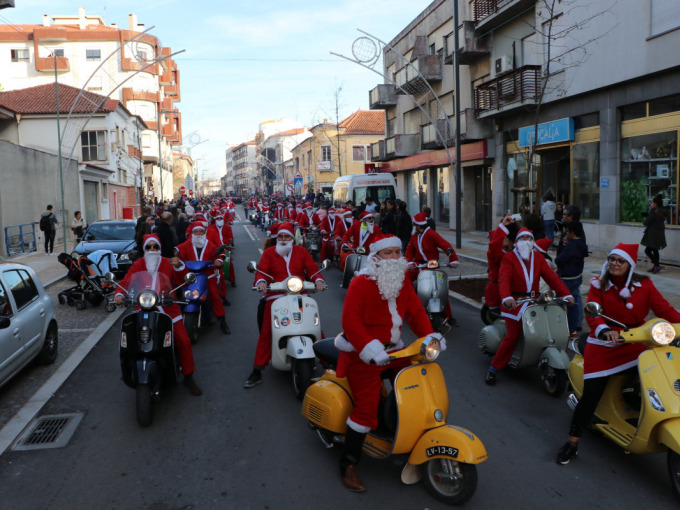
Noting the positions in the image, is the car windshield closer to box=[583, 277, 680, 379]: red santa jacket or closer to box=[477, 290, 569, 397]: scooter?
box=[477, 290, 569, 397]: scooter

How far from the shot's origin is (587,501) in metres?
3.91

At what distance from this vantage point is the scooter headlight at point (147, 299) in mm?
5398

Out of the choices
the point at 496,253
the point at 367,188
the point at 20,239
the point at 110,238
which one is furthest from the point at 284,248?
the point at 20,239

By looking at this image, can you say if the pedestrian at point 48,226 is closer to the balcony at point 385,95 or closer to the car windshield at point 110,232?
the car windshield at point 110,232

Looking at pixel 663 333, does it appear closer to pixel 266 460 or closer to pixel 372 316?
pixel 372 316

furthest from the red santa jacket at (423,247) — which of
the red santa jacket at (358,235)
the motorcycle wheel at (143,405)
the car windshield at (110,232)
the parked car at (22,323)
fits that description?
the car windshield at (110,232)

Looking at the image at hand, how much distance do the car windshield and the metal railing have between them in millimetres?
6436

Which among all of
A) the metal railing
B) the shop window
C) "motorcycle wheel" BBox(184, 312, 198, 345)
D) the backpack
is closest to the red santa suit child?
"motorcycle wheel" BBox(184, 312, 198, 345)

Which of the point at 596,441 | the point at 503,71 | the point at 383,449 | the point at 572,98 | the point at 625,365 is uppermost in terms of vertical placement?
the point at 503,71

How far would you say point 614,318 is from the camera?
14.5ft

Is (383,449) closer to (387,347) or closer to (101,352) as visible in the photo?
(387,347)

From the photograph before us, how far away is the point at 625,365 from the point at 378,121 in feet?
198

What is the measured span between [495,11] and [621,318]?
20.8 m

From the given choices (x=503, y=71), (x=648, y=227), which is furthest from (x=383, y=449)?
(x=503, y=71)
